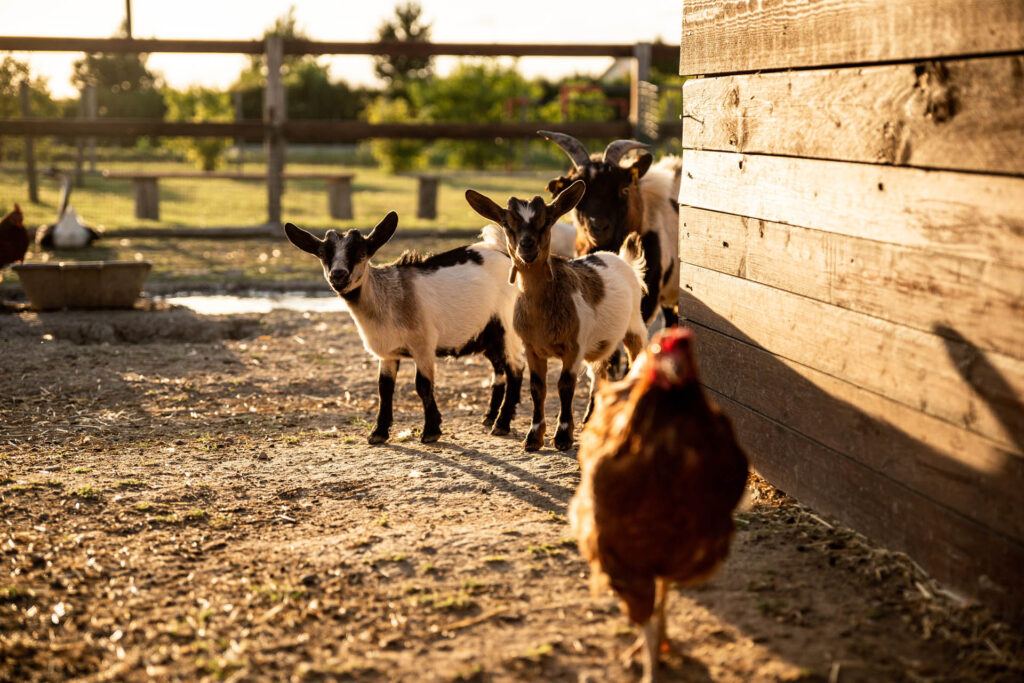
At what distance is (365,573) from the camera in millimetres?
4297

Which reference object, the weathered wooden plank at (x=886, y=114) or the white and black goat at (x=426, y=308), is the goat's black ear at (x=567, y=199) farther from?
the white and black goat at (x=426, y=308)

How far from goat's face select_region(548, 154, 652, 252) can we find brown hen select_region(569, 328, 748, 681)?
406cm

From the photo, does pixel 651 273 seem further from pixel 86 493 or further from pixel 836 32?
pixel 86 493

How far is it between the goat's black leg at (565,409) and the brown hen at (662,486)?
2593mm

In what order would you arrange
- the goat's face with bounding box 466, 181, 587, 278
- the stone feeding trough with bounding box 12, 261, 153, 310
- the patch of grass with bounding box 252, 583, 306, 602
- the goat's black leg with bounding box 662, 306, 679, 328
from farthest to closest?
the stone feeding trough with bounding box 12, 261, 153, 310 < the goat's black leg with bounding box 662, 306, 679, 328 < the goat's face with bounding box 466, 181, 587, 278 < the patch of grass with bounding box 252, 583, 306, 602

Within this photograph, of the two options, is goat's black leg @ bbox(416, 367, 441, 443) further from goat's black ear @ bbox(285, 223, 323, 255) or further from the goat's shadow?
goat's black ear @ bbox(285, 223, 323, 255)

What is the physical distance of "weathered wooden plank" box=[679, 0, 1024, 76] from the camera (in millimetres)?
3389

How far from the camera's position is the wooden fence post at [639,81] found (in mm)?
13828

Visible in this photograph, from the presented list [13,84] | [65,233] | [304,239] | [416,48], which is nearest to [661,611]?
[304,239]

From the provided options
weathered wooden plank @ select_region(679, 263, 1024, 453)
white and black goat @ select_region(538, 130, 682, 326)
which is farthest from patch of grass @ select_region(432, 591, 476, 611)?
white and black goat @ select_region(538, 130, 682, 326)

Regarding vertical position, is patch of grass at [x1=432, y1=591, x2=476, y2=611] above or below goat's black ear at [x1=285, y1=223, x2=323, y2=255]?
below

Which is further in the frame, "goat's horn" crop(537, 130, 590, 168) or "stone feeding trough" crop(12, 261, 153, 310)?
"stone feeding trough" crop(12, 261, 153, 310)

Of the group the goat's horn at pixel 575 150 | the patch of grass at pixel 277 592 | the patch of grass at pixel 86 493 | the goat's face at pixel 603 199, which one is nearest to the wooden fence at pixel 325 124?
the goat's horn at pixel 575 150

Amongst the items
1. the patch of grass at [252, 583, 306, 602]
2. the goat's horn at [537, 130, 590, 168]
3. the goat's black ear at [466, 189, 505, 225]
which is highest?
the goat's horn at [537, 130, 590, 168]
